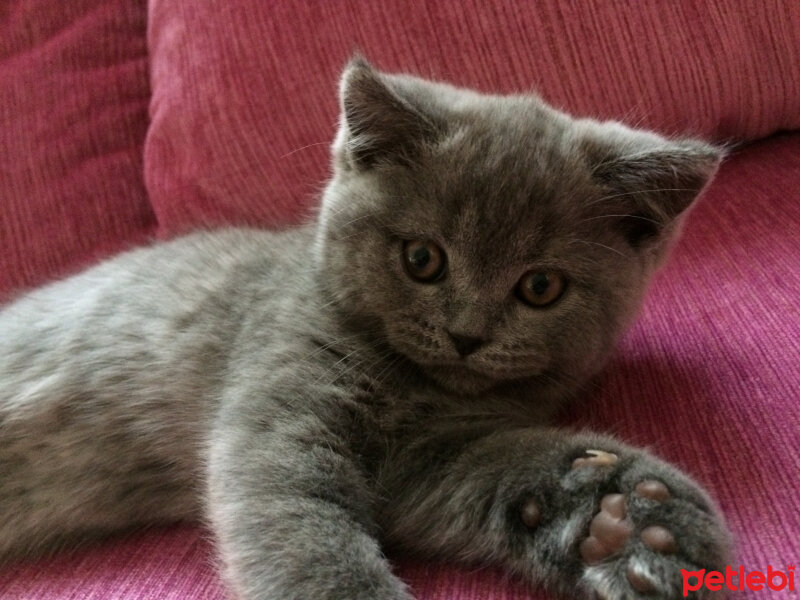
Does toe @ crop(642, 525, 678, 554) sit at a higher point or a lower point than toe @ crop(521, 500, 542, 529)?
higher

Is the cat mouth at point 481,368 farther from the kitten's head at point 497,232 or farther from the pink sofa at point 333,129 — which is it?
the pink sofa at point 333,129

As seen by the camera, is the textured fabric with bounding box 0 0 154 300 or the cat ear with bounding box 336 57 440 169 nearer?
the cat ear with bounding box 336 57 440 169

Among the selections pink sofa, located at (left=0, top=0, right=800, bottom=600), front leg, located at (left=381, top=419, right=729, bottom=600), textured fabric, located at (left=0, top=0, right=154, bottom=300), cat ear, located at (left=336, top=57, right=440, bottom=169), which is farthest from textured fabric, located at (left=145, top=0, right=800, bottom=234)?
front leg, located at (left=381, top=419, right=729, bottom=600)

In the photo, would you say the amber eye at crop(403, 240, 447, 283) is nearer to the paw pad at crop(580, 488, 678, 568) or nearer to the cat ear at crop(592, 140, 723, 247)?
the cat ear at crop(592, 140, 723, 247)

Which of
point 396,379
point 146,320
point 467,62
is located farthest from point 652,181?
point 146,320

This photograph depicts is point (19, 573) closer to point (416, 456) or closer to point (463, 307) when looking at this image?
point (416, 456)

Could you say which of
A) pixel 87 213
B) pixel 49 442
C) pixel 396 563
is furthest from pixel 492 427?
pixel 87 213

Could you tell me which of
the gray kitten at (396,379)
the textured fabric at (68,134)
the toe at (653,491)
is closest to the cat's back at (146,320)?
the gray kitten at (396,379)

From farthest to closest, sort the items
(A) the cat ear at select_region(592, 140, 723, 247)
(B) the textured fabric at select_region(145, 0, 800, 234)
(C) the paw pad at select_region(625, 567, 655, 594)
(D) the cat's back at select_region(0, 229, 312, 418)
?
(B) the textured fabric at select_region(145, 0, 800, 234) → (D) the cat's back at select_region(0, 229, 312, 418) → (A) the cat ear at select_region(592, 140, 723, 247) → (C) the paw pad at select_region(625, 567, 655, 594)
